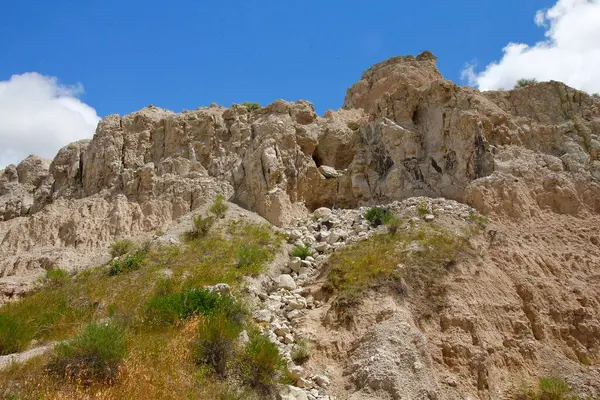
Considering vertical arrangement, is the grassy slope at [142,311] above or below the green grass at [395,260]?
below

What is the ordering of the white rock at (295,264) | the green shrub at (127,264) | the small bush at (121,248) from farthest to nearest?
the small bush at (121,248)
the white rock at (295,264)
the green shrub at (127,264)

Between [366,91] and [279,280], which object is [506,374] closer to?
[279,280]

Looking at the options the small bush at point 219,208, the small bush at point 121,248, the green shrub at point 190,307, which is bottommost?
the green shrub at point 190,307

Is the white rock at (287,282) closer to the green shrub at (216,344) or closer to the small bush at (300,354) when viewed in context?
the small bush at (300,354)

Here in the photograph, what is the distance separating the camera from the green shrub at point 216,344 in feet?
31.5

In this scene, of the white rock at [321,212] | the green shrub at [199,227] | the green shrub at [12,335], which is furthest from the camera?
the white rock at [321,212]

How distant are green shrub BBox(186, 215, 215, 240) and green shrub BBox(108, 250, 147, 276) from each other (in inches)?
78.8

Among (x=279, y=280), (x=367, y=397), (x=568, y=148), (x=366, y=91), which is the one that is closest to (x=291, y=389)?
(x=367, y=397)

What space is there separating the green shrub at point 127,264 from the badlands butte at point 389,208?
1.46 m

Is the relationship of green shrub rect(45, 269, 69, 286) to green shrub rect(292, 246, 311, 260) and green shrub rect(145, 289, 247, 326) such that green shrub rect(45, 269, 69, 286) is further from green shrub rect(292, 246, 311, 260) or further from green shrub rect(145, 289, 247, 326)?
green shrub rect(292, 246, 311, 260)

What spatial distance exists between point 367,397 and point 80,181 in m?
18.5

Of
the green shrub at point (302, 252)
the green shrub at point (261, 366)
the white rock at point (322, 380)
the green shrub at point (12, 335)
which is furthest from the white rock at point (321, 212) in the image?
the green shrub at point (12, 335)

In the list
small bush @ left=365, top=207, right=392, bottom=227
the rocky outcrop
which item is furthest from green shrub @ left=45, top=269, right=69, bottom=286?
small bush @ left=365, top=207, right=392, bottom=227

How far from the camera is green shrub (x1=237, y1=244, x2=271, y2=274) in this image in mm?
15125
